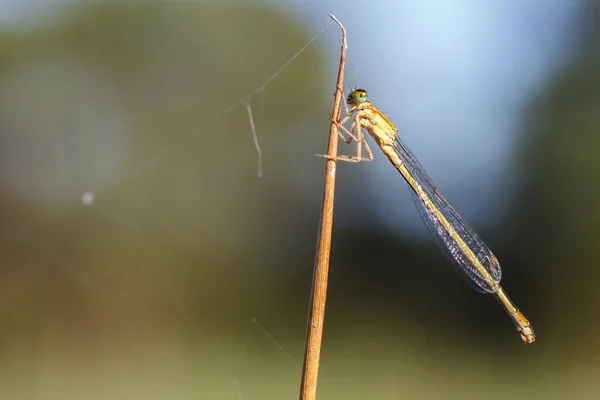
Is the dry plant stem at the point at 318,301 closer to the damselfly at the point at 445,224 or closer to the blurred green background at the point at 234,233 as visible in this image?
the damselfly at the point at 445,224

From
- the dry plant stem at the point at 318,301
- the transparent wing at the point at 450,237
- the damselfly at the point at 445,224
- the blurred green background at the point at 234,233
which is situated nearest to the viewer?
the dry plant stem at the point at 318,301

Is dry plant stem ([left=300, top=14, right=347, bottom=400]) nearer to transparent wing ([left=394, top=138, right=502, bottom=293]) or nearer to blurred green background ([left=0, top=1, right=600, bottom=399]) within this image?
transparent wing ([left=394, top=138, right=502, bottom=293])

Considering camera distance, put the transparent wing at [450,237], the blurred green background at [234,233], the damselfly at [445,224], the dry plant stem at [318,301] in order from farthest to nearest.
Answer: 1. the blurred green background at [234,233]
2. the transparent wing at [450,237]
3. the damselfly at [445,224]
4. the dry plant stem at [318,301]

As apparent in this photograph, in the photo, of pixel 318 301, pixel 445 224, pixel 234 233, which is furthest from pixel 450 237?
pixel 234 233

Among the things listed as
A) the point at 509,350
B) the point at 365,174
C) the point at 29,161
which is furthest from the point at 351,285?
the point at 29,161

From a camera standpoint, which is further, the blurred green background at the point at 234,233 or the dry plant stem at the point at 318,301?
the blurred green background at the point at 234,233

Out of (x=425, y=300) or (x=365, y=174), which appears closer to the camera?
(x=365, y=174)

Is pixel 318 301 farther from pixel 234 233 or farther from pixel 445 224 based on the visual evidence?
pixel 234 233

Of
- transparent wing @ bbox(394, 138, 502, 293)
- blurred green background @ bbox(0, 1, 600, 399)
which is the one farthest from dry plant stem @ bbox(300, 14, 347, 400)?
blurred green background @ bbox(0, 1, 600, 399)

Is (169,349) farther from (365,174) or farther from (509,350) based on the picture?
(509,350)

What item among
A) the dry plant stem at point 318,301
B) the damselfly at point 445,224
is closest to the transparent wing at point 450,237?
the damselfly at point 445,224
